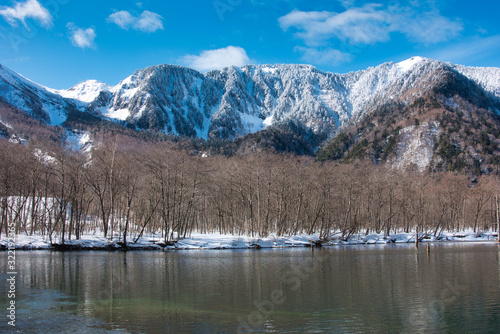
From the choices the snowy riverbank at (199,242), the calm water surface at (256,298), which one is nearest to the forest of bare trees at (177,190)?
the snowy riverbank at (199,242)

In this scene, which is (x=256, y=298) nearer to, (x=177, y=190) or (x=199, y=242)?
(x=199, y=242)

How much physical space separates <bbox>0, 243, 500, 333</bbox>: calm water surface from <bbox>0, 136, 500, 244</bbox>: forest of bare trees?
71.7 feet

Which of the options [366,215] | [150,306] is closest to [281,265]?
[150,306]

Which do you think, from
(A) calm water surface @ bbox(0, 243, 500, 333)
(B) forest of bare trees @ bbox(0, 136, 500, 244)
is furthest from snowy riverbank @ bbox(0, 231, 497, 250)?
(A) calm water surface @ bbox(0, 243, 500, 333)

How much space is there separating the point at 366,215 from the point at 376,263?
47368 mm

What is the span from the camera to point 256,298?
22.6 m

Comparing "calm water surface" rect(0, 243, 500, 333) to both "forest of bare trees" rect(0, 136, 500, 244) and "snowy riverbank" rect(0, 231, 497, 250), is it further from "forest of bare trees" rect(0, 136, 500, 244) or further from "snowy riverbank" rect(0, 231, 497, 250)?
"forest of bare trees" rect(0, 136, 500, 244)

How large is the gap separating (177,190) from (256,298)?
4280 centimetres

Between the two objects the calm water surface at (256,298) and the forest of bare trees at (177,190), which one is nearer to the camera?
the calm water surface at (256,298)

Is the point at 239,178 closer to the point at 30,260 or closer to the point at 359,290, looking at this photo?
the point at 30,260

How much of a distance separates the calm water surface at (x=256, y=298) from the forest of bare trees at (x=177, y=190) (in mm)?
21852

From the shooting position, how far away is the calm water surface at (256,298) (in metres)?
16.8

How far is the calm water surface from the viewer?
55.1 feet

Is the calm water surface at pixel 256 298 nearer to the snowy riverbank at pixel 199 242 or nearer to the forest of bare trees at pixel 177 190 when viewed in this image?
the snowy riverbank at pixel 199 242
